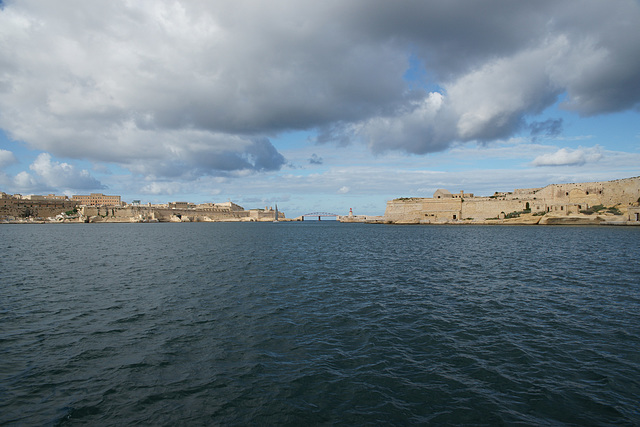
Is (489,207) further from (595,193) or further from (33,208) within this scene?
(33,208)

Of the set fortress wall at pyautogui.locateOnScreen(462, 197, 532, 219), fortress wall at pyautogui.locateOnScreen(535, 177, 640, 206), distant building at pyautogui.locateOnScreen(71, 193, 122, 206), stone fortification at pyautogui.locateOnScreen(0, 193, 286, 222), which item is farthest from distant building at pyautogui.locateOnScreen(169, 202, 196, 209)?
fortress wall at pyautogui.locateOnScreen(535, 177, 640, 206)

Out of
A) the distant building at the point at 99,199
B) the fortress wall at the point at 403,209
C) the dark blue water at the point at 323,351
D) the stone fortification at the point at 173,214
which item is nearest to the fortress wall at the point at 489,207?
the fortress wall at the point at 403,209

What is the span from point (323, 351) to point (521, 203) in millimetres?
82459

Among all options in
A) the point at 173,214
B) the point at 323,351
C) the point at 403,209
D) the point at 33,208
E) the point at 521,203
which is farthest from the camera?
the point at 173,214

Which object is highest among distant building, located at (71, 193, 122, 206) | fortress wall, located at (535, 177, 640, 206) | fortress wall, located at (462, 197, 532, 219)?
distant building, located at (71, 193, 122, 206)

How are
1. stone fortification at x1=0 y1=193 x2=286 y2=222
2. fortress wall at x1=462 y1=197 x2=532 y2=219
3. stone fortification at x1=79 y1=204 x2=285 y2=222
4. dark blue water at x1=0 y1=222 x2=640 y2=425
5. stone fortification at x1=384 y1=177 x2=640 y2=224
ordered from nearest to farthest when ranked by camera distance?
1. dark blue water at x1=0 y1=222 x2=640 y2=425
2. stone fortification at x1=384 y1=177 x2=640 y2=224
3. fortress wall at x1=462 y1=197 x2=532 y2=219
4. stone fortification at x1=0 y1=193 x2=286 y2=222
5. stone fortification at x1=79 y1=204 x2=285 y2=222

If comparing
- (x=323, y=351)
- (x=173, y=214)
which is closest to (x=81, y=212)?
(x=173, y=214)

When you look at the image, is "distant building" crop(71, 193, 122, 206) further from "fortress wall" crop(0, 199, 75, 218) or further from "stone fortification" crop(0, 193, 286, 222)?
"fortress wall" crop(0, 199, 75, 218)

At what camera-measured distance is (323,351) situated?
24.9 feet

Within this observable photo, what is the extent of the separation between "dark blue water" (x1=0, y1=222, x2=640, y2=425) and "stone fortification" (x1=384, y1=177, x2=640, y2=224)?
62913mm

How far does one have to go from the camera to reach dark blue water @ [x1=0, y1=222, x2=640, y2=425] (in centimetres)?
536

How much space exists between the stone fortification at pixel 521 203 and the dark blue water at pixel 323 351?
6291 centimetres

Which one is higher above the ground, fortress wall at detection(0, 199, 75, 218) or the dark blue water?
fortress wall at detection(0, 199, 75, 218)

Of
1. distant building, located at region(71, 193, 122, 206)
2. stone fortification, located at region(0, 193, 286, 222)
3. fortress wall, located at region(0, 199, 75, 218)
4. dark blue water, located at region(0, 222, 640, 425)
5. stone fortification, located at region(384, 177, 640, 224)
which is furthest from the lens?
distant building, located at region(71, 193, 122, 206)
